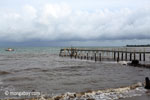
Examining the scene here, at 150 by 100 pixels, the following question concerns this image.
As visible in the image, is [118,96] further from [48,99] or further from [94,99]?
[48,99]

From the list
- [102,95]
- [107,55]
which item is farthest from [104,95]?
[107,55]

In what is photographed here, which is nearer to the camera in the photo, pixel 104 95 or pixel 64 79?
pixel 104 95

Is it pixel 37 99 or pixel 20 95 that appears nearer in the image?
pixel 37 99

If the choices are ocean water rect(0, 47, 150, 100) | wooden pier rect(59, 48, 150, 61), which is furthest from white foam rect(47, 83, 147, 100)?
wooden pier rect(59, 48, 150, 61)

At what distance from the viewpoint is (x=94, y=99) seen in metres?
10.5

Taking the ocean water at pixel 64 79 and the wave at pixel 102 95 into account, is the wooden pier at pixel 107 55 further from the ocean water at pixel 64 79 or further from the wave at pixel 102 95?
the wave at pixel 102 95

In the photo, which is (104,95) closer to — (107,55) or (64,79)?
(64,79)

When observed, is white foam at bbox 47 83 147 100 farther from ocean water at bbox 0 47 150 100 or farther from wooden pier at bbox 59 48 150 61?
wooden pier at bbox 59 48 150 61

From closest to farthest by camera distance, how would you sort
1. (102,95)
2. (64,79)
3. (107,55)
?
(102,95)
(64,79)
(107,55)

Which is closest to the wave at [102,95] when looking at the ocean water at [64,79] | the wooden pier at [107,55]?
the ocean water at [64,79]

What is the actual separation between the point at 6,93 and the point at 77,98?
5.36 m

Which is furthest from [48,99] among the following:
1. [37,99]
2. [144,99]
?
[144,99]

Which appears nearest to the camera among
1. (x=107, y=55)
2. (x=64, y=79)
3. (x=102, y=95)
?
(x=102, y=95)

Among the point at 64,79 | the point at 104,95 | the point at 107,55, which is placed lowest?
the point at 64,79
